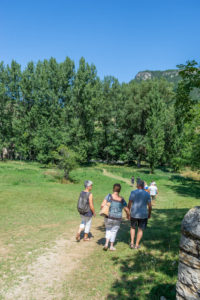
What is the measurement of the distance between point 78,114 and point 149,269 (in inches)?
1870

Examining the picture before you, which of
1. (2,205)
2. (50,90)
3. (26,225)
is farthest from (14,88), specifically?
(26,225)

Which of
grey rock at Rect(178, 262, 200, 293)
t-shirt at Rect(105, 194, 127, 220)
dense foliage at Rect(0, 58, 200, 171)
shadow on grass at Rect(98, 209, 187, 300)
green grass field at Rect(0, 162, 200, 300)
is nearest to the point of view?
grey rock at Rect(178, 262, 200, 293)

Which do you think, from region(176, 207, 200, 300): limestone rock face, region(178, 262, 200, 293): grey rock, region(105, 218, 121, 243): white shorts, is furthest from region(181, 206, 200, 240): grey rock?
region(105, 218, 121, 243): white shorts

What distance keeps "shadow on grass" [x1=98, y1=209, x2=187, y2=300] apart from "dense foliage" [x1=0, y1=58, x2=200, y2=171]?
126ft

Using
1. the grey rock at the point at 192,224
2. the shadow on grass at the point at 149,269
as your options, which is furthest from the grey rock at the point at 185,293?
the shadow on grass at the point at 149,269

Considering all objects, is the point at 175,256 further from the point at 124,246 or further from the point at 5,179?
the point at 5,179

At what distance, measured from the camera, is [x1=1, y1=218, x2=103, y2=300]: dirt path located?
461 cm

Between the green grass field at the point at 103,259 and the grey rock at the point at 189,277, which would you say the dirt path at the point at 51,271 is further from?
the grey rock at the point at 189,277

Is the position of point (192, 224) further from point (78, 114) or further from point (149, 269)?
point (78, 114)

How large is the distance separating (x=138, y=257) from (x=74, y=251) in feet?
6.53

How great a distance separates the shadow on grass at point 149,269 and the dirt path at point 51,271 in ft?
3.24

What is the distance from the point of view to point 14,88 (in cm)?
5478

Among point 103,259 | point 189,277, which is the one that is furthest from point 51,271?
point 189,277

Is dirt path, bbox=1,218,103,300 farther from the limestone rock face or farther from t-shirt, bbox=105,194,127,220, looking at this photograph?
the limestone rock face
